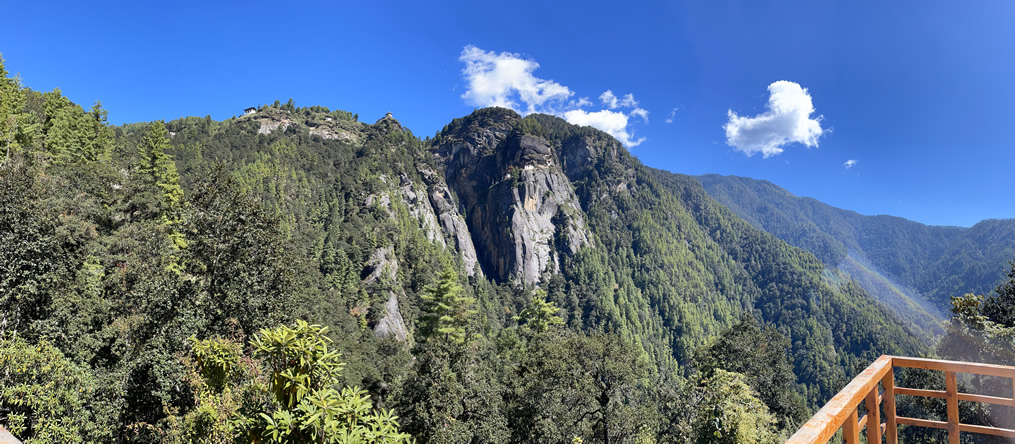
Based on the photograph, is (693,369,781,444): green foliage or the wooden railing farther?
(693,369,781,444): green foliage

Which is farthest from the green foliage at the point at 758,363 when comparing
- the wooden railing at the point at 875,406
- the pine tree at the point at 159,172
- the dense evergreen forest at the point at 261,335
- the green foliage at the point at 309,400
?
the pine tree at the point at 159,172

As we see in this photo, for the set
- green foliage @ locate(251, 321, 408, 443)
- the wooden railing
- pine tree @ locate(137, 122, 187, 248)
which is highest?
pine tree @ locate(137, 122, 187, 248)

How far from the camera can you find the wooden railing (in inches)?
74.6

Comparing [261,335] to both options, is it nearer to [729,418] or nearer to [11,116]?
[729,418]

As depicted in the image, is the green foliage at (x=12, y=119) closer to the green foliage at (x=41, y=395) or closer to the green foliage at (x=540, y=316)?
the green foliage at (x=41, y=395)

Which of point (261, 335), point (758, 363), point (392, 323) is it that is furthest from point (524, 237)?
point (261, 335)

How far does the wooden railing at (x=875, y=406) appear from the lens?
6.21ft

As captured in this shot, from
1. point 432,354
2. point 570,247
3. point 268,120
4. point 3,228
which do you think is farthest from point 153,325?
point 268,120

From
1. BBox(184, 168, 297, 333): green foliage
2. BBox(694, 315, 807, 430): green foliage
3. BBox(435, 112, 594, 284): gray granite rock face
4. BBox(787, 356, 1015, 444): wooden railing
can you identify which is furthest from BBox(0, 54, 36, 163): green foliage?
BBox(435, 112, 594, 284): gray granite rock face

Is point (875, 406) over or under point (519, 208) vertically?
under

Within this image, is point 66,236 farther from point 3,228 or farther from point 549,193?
point 549,193

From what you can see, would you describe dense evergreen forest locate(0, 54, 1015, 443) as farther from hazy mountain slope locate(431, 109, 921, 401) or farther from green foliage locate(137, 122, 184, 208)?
hazy mountain slope locate(431, 109, 921, 401)

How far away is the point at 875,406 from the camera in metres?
2.84

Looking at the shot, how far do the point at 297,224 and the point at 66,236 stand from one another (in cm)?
7546
